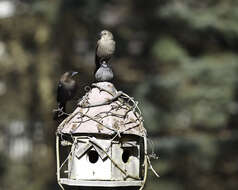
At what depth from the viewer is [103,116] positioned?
3.57m

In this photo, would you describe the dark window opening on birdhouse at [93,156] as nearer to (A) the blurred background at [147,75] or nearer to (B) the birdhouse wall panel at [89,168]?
(B) the birdhouse wall panel at [89,168]

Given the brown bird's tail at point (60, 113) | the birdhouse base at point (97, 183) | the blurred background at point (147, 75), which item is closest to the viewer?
the birdhouse base at point (97, 183)

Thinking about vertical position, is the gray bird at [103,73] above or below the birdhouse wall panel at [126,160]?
above

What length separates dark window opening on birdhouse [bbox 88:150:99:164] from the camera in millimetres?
3721

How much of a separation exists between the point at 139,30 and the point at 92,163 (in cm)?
894

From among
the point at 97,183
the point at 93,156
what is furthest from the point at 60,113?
the point at 97,183

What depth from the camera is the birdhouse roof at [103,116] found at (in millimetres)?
3545

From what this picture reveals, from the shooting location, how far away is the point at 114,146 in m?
3.59

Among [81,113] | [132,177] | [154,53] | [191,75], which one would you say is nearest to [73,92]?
[81,113]

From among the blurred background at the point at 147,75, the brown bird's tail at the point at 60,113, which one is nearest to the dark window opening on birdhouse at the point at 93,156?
the brown bird's tail at the point at 60,113

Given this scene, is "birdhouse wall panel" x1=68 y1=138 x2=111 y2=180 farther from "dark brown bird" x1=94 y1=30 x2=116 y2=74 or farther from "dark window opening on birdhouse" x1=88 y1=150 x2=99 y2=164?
"dark brown bird" x1=94 y1=30 x2=116 y2=74

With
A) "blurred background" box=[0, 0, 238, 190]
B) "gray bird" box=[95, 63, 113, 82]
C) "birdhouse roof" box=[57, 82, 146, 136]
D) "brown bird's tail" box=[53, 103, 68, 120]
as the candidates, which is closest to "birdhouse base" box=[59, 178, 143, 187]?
"birdhouse roof" box=[57, 82, 146, 136]

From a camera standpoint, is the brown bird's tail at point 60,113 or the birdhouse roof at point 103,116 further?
the brown bird's tail at point 60,113

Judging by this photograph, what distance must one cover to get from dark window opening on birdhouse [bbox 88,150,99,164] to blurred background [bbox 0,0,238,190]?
23.2 ft
